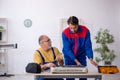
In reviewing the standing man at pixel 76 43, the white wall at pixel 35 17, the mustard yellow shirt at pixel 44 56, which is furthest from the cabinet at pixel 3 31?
the mustard yellow shirt at pixel 44 56

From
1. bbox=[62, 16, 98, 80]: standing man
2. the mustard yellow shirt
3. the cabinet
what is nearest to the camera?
the mustard yellow shirt

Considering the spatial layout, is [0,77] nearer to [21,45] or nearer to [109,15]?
[21,45]

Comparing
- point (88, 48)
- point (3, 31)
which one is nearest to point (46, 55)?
point (88, 48)

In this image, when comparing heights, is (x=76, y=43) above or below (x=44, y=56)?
above

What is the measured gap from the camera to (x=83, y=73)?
2918mm

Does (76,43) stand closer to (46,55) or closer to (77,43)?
(77,43)

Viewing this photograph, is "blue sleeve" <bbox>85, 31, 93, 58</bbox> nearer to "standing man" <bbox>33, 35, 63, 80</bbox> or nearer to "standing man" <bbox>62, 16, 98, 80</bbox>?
"standing man" <bbox>62, 16, 98, 80</bbox>

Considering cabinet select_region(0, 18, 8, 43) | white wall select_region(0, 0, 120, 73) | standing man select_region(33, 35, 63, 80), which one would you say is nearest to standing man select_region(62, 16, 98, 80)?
standing man select_region(33, 35, 63, 80)

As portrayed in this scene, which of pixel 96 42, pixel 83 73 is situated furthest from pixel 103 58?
pixel 83 73

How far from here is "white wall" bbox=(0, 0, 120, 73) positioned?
722 centimetres

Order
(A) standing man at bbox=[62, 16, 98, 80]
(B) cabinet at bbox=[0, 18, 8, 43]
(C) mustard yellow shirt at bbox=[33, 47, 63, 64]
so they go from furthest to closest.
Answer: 1. (B) cabinet at bbox=[0, 18, 8, 43]
2. (A) standing man at bbox=[62, 16, 98, 80]
3. (C) mustard yellow shirt at bbox=[33, 47, 63, 64]

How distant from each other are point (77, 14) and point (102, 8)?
73 centimetres

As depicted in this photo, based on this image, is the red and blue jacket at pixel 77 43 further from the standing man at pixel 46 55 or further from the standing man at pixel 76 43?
the standing man at pixel 46 55

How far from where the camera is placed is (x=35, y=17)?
7.22 meters
